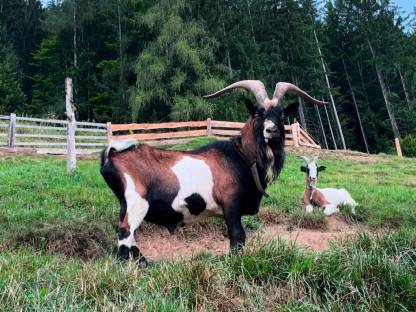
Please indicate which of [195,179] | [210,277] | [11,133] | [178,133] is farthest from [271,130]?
[178,133]

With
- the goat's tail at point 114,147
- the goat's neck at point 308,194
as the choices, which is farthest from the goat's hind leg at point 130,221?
the goat's neck at point 308,194

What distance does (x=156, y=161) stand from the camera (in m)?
4.77

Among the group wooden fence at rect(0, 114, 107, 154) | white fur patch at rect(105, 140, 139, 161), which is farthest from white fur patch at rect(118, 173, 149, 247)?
wooden fence at rect(0, 114, 107, 154)

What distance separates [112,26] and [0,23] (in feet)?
47.4

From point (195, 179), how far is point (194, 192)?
0.46 feet

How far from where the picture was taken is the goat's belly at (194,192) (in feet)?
15.3

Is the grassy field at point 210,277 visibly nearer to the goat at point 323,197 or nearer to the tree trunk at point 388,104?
the goat at point 323,197

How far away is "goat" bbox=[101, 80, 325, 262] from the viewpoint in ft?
14.8

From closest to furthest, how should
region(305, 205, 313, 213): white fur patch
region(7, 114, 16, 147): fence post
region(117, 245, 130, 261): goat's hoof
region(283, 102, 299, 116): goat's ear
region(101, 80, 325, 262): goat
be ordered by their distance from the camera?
1. region(117, 245, 130, 261): goat's hoof
2. region(101, 80, 325, 262): goat
3. region(283, 102, 299, 116): goat's ear
4. region(305, 205, 313, 213): white fur patch
5. region(7, 114, 16, 147): fence post

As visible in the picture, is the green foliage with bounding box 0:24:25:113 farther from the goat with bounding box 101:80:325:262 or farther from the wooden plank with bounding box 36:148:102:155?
the goat with bounding box 101:80:325:262

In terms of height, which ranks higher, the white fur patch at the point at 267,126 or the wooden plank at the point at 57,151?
the wooden plank at the point at 57,151

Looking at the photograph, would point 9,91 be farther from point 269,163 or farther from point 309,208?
point 269,163

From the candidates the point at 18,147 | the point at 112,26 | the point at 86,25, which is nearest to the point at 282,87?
the point at 18,147

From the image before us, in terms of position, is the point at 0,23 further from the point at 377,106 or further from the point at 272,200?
the point at 272,200
